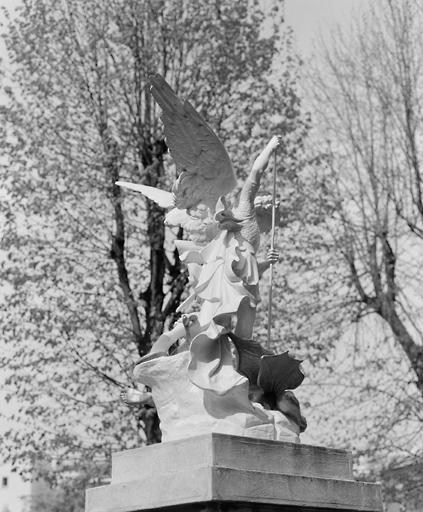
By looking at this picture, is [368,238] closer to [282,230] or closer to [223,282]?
[282,230]

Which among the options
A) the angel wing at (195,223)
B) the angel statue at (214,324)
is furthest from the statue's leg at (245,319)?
the angel wing at (195,223)

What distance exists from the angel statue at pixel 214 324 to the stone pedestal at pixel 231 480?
1.03ft

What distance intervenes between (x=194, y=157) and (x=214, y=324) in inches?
68.1

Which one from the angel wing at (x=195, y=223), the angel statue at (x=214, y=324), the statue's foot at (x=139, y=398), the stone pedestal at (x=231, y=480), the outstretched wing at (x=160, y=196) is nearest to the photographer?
the stone pedestal at (x=231, y=480)

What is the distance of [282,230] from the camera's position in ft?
Result: 54.4

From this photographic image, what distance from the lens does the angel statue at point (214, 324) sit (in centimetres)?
826

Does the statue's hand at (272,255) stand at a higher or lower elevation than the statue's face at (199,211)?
lower

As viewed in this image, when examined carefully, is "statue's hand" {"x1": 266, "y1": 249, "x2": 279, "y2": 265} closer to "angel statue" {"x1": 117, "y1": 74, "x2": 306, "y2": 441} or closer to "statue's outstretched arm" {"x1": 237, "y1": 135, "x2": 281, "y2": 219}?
"angel statue" {"x1": 117, "y1": 74, "x2": 306, "y2": 441}

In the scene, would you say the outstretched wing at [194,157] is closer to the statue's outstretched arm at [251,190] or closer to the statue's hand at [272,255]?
the statue's outstretched arm at [251,190]

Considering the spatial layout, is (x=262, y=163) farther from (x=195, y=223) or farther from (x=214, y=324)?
(x=214, y=324)

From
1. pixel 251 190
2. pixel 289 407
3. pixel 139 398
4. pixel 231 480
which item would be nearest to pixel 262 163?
pixel 251 190

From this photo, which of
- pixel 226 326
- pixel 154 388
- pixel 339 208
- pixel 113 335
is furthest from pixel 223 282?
pixel 339 208

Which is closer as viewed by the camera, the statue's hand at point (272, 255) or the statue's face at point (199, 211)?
the statue's hand at point (272, 255)

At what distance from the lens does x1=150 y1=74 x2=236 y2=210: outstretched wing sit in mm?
9234
